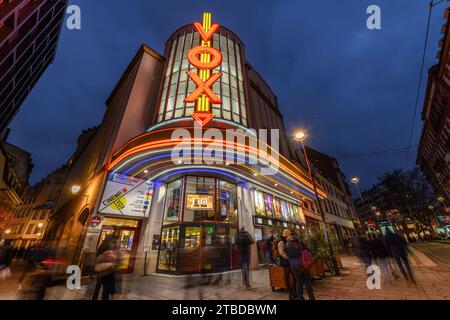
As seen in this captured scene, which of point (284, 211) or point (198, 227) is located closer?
point (198, 227)

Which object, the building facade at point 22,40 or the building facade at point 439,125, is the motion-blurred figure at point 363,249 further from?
the building facade at point 439,125

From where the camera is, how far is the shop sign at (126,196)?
10.4 m

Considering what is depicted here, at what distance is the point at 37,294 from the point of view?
13.5 ft

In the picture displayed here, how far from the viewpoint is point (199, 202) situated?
11.7m

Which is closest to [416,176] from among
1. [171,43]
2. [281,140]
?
[281,140]

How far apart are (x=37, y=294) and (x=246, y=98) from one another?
1538 cm

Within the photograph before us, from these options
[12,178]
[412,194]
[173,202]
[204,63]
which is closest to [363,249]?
[173,202]

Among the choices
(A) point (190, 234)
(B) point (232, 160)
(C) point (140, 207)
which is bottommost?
(A) point (190, 234)

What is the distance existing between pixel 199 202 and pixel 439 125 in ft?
118

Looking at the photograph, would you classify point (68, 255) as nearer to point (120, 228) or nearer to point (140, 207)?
point (120, 228)

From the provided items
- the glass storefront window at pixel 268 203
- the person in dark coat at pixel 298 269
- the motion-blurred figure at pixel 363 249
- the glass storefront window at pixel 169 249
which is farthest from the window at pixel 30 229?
the motion-blurred figure at pixel 363 249

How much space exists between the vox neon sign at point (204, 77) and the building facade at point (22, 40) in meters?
10.4

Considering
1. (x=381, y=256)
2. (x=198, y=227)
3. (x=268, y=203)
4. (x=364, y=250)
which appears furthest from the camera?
(x=268, y=203)

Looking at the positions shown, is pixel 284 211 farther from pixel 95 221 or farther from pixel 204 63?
pixel 95 221
